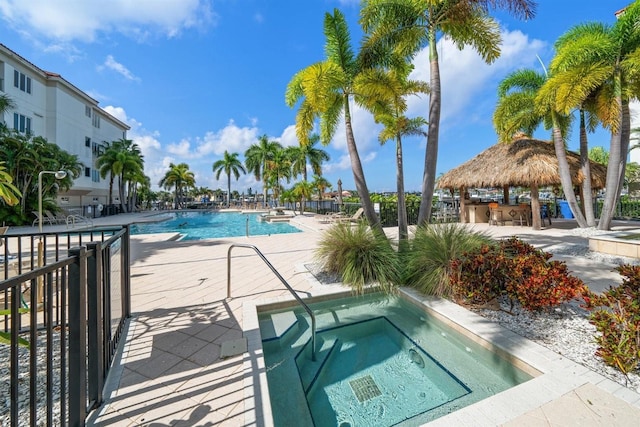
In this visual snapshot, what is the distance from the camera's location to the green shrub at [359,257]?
Answer: 15.7ft

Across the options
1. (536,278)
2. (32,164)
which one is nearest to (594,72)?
(536,278)

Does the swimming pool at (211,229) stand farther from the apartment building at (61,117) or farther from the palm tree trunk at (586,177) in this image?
the palm tree trunk at (586,177)

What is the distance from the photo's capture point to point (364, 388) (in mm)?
2748

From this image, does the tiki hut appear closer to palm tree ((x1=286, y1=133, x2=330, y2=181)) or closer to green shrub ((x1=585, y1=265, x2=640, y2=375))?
green shrub ((x1=585, y1=265, x2=640, y2=375))

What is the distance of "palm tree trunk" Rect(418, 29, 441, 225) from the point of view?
611cm

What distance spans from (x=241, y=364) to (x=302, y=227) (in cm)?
1297

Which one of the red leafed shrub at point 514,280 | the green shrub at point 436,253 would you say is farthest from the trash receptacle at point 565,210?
the red leafed shrub at point 514,280

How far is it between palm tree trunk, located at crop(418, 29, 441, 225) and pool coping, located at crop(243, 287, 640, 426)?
3.07 meters

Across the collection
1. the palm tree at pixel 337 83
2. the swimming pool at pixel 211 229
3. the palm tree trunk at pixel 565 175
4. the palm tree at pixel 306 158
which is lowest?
the swimming pool at pixel 211 229

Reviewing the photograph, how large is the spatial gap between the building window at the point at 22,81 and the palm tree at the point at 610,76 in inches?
1205

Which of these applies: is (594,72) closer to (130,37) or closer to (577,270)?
(577,270)

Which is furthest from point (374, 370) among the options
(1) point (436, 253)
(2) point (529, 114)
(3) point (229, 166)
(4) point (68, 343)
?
(3) point (229, 166)

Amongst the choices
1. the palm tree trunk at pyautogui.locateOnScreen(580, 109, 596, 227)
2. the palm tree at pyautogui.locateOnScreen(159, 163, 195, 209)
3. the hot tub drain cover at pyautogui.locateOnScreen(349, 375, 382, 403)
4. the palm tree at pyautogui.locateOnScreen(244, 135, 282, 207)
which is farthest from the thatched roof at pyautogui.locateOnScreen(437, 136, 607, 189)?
the palm tree at pyautogui.locateOnScreen(159, 163, 195, 209)

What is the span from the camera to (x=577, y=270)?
18.7 ft
